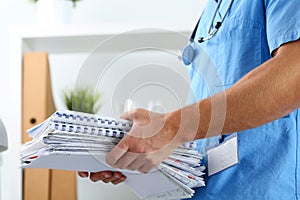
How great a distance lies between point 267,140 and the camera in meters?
0.89

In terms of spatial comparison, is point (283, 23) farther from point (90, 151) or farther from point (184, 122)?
point (90, 151)


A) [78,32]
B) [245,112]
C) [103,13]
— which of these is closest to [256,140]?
[245,112]

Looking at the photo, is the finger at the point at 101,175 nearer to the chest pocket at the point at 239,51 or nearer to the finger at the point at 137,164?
the finger at the point at 137,164

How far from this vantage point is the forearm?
2.49ft

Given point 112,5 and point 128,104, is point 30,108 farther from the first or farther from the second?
point 128,104

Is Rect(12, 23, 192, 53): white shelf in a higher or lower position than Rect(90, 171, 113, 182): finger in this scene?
higher

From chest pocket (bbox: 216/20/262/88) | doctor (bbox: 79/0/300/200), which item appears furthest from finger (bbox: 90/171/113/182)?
chest pocket (bbox: 216/20/262/88)

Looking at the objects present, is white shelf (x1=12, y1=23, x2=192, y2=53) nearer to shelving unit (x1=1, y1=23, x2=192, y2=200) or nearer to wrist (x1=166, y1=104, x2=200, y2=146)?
shelving unit (x1=1, y1=23, x2=192, y2=200)

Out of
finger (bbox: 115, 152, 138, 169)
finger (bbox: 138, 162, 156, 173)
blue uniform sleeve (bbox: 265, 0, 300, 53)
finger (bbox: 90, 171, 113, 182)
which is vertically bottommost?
finger (bbox: 90, 171, 113, 182)

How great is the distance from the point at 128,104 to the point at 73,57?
98 centimetres

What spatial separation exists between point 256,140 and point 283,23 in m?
0.21

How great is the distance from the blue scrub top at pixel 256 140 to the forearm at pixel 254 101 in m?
0.07

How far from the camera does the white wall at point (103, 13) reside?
1.88 metres

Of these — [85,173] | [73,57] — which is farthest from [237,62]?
[73,57]
